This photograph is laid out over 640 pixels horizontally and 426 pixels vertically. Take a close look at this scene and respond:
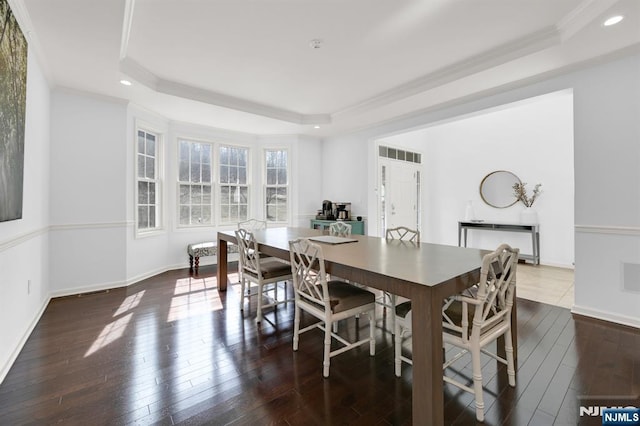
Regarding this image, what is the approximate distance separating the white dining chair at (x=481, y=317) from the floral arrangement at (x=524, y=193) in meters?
4.53

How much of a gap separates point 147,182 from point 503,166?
657 centimetres

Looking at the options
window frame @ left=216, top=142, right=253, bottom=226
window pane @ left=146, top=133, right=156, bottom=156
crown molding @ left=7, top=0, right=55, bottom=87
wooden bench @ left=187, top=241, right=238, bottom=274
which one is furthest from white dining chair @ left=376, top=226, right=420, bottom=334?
window pane @ left=146, top=133, right=156, bottom=156

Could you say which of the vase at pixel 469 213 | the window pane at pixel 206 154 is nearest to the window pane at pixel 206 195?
the window pane at pixel 206 154

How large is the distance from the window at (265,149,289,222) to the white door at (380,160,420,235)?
2012mm

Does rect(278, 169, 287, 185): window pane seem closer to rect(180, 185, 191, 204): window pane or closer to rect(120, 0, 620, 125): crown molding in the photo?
rect(120, 0, 620, 125): crown molding

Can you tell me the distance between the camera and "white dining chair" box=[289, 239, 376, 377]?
2006 millimetres

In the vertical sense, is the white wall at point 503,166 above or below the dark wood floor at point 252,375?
above

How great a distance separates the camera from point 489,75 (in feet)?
10.4

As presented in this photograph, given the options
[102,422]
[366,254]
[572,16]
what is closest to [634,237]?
[572,16]

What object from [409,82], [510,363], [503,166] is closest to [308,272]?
[510,363]

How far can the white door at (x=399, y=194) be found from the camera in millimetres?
5770

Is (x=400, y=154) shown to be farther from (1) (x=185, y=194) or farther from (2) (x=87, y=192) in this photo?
(2) (x=87, y=192)

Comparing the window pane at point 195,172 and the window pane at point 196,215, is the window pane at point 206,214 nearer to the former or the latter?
the window pane at point 196,215

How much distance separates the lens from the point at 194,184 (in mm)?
5352
